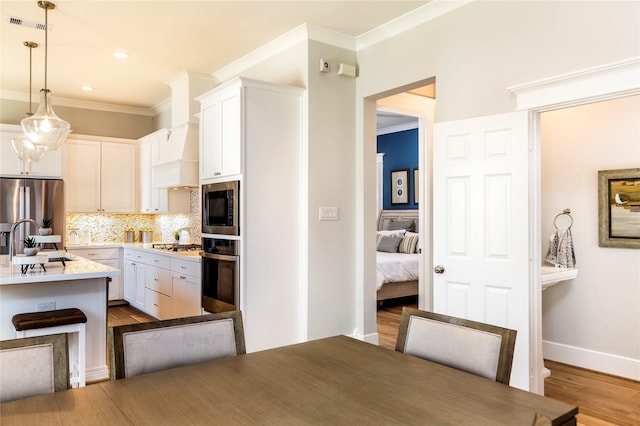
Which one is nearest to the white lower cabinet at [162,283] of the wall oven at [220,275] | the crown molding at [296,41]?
the wall oven at [220,275]

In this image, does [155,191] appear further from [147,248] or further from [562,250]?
[562,250]

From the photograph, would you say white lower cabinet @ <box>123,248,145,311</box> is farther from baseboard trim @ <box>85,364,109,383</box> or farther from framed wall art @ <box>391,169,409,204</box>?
framed wall art @ <box>391,169,409,204</box>

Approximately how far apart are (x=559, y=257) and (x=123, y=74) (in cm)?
499

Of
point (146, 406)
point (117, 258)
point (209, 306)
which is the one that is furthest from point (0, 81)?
point (146, 406)

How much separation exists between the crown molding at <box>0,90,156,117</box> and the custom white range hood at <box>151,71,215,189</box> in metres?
1.62

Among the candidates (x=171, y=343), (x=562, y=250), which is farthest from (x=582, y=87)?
(x=171, y=343)

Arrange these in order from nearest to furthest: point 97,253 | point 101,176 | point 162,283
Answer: point 162,283 → point 97,253 → point 101,176

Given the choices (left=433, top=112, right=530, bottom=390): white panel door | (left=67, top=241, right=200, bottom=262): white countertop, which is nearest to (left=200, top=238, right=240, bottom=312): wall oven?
(left=67, top=241, right=200, bottom=262): white countertop

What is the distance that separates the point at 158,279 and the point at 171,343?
13.0 feet

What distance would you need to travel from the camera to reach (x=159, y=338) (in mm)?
1629

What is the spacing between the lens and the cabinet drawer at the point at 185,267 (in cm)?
454

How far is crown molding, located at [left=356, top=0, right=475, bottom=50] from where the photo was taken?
346cm

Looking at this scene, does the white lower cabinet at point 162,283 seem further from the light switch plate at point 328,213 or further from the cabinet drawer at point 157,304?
the light switch plate at point 328,213

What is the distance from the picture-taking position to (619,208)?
3.73 metres
